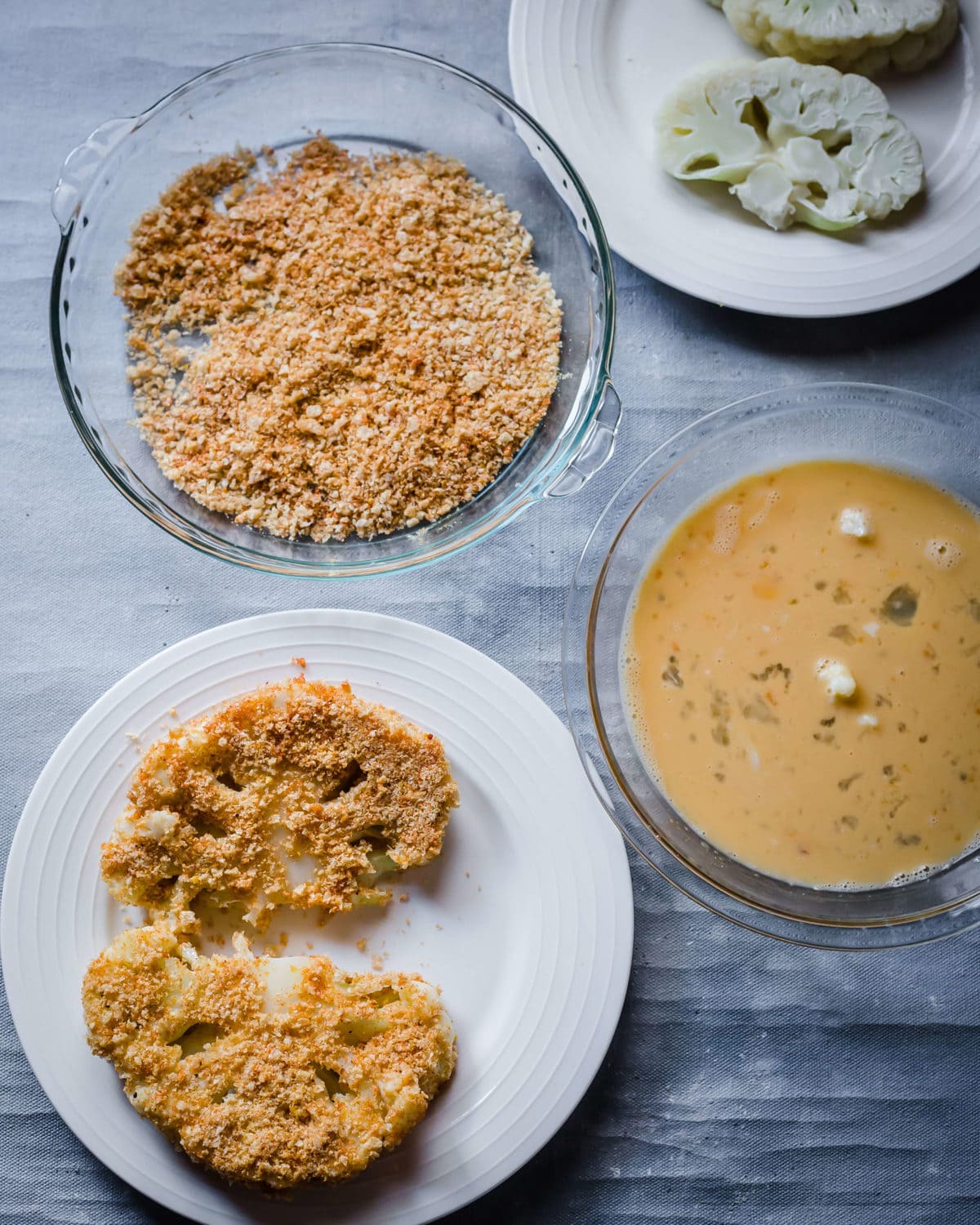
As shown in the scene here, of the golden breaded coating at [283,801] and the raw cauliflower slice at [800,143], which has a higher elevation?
the raw cauliflower slice at [800,143]

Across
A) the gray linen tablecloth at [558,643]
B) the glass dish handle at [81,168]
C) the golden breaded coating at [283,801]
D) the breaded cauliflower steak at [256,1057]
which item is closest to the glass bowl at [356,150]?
the glass dish handle at [81,168]

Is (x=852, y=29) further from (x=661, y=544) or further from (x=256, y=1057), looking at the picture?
(x=256, y=1057)

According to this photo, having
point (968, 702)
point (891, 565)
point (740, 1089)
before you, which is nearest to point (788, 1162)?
point (740, 1089)

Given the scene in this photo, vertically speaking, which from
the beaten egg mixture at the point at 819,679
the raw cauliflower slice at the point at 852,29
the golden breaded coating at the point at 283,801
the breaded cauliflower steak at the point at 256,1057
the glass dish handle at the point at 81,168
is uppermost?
the raw cauliflower slice at the point at 852,29

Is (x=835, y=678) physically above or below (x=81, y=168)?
below

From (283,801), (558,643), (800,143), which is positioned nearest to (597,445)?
(558,643)

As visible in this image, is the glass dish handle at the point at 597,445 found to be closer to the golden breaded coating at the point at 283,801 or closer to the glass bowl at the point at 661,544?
the glass bowl at the point at 661,544

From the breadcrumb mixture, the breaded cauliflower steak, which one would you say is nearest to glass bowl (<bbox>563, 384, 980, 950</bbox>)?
the breadcrumb mixture
